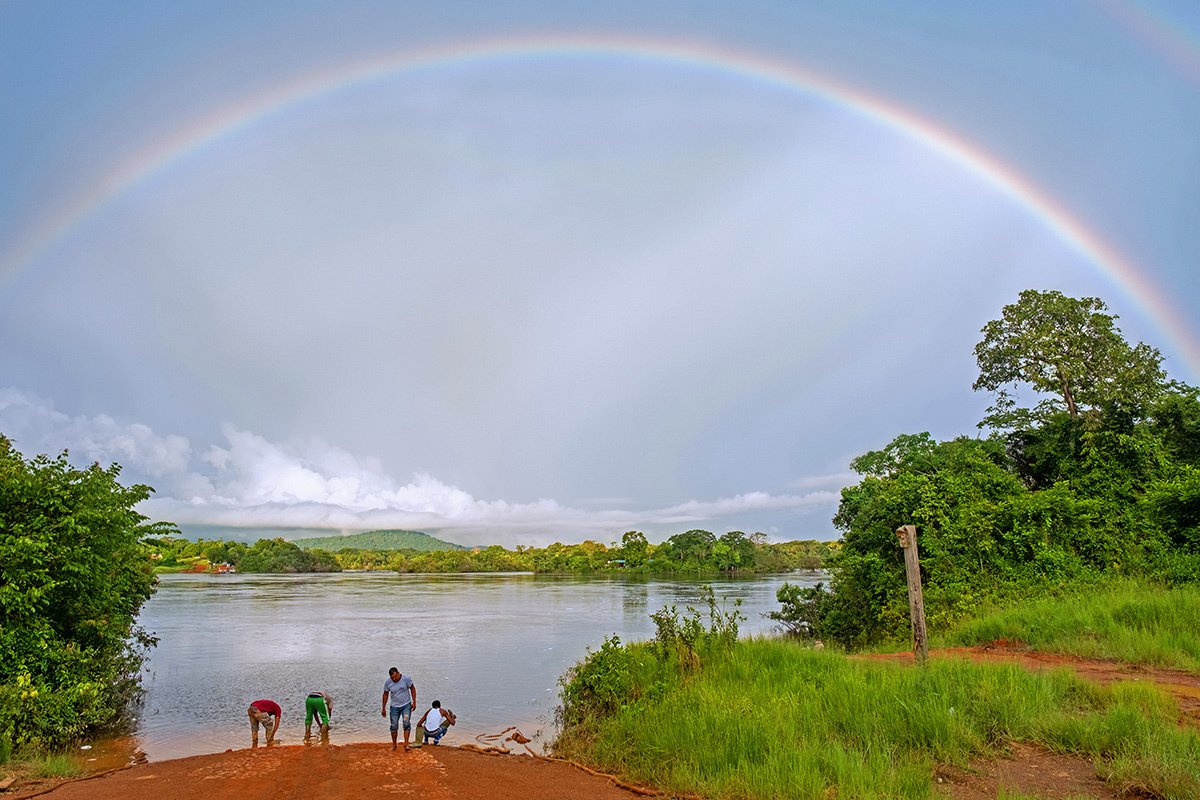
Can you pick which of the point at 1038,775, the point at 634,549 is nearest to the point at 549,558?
the point at 634,549

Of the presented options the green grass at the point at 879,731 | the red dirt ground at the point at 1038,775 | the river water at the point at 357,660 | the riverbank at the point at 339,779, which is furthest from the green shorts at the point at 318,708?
the red dirt ground at the point at 1038,775

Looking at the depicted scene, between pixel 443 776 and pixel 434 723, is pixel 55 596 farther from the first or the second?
pixel 443 776

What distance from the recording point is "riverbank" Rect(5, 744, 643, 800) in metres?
9.21

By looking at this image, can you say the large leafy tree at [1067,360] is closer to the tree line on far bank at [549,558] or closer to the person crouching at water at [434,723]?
the person crouching at water at [434,723]

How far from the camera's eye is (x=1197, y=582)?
16.1 metres

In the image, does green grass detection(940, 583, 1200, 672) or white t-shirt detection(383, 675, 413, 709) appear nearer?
green grass detection(940, 583, 1200, 672)

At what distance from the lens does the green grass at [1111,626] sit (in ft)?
38.6

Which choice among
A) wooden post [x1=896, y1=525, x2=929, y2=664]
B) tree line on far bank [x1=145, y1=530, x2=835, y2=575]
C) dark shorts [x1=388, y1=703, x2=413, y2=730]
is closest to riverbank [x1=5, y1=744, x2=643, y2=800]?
dark shorts [x1=388, y1=703, x2=413, y2=730]

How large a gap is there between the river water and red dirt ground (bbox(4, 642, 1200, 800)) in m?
4.53

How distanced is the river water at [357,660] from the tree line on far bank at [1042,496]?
9557 millimetres

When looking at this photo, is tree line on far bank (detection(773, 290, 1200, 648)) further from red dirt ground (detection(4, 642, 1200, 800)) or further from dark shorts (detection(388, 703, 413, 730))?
dark shorts (detection(388, 703, 413, 730))

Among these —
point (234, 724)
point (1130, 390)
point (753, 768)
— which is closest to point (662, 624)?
point (753, 768)

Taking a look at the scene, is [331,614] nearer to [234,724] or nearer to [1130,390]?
[234,724]

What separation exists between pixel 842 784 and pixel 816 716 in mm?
2170
